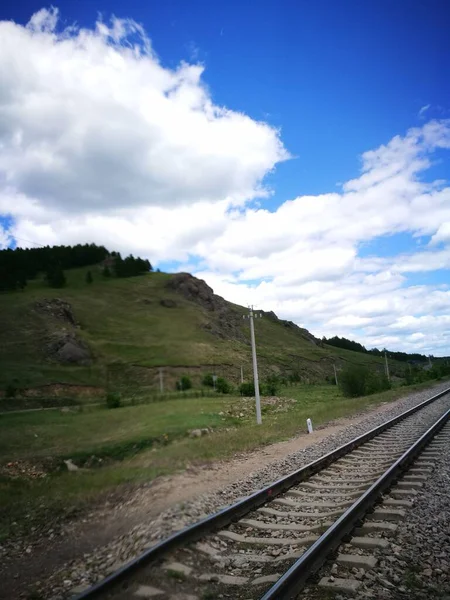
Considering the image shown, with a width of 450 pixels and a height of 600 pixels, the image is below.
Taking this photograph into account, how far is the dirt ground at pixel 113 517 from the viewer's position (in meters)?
6.88

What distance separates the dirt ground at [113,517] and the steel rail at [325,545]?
12.9 ft

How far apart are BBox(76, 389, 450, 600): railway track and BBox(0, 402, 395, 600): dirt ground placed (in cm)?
196

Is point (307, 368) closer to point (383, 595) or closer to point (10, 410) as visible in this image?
point (10, 410)

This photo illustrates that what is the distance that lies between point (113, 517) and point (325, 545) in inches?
221

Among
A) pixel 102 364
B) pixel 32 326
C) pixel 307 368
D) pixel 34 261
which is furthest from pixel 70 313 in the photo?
pixel 307 368

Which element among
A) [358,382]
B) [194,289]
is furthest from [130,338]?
[194,289]

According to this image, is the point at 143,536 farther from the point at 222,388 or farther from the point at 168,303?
the point at 168,303

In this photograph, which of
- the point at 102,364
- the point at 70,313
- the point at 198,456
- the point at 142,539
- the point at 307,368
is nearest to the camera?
the point at 142,539

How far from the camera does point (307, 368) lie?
442 feet

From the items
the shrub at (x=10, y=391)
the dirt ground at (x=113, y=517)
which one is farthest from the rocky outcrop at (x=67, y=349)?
the dirt ground at (x=113, y=517)

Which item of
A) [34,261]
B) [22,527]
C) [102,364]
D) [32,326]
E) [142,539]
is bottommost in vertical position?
[22,527]

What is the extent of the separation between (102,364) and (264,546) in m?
73.3

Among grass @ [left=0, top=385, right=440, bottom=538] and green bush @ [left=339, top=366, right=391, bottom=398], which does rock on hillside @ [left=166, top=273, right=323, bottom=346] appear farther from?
grass @ [left=0, top=385, right=440, bottom=538]

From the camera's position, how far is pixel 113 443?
82.2ft
